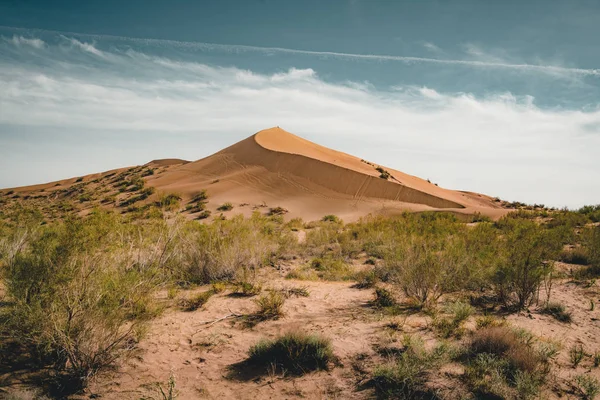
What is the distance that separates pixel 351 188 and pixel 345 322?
22524mm

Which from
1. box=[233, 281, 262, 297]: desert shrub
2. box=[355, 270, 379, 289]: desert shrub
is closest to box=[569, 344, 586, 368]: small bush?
box=[355, 270, 379, 289]: desert shrub

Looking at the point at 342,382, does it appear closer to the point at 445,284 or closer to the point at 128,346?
the point at 128,346

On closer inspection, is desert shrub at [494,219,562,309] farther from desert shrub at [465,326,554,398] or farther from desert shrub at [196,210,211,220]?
desert shrub at [196,210,211,220]

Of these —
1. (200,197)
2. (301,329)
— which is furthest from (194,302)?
(200,197)

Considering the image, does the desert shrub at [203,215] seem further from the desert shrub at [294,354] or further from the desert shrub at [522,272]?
the desert shrub at [522,272]

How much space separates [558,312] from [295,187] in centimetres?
2329

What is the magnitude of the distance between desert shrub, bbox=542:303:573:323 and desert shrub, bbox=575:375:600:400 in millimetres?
2198

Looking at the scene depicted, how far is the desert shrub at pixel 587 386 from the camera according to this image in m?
3.87

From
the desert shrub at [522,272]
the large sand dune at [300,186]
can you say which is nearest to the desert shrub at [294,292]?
the desert shrub at [522,272]

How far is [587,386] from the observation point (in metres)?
4.00

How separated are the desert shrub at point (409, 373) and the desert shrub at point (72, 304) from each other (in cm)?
337

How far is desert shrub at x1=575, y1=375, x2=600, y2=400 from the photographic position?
387cm

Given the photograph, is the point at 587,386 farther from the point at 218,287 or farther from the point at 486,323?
the point at 218,287

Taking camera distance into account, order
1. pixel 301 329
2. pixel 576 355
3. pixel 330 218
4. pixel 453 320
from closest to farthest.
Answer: pixel 576 355 → pixel 301 329 → pixel 453 320 → pixel 330 218
